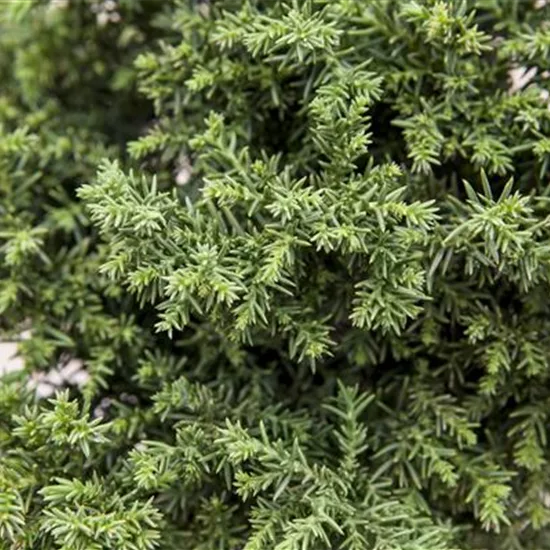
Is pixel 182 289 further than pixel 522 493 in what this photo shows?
No

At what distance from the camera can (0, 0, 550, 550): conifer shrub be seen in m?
0.78

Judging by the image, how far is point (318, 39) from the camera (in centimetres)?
79

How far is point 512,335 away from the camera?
0.85 metres

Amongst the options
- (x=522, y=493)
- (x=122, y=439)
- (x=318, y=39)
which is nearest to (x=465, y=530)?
(x=522, y=493)

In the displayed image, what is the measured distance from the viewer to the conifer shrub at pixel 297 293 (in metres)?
0.78

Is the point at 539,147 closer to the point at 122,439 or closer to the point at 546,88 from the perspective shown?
the point at 546,88

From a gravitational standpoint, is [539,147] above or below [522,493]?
above

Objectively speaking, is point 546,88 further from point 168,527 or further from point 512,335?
point 168,527

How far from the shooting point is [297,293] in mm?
835

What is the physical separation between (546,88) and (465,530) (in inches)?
16.5

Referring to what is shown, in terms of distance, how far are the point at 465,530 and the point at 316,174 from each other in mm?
361

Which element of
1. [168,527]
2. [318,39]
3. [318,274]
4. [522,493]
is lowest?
[522,493]

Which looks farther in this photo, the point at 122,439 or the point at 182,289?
the point at 122,439

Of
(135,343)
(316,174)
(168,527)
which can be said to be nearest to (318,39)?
(316,174)
